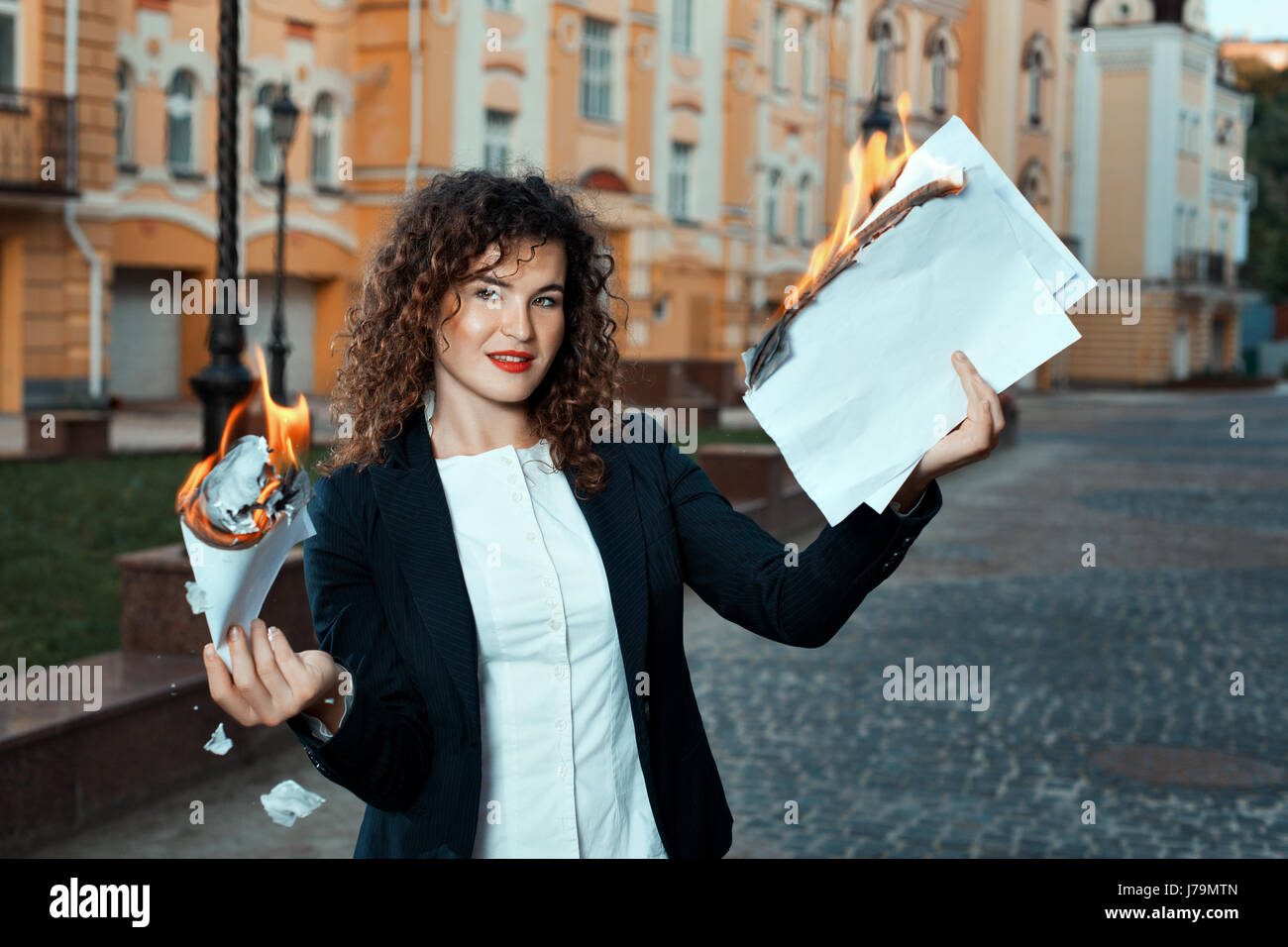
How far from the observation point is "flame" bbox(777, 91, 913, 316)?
2.08 metres

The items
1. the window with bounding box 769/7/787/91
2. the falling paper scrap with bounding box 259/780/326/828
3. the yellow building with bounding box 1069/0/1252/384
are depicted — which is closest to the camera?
the falling paper scrap with bounding box 259/780/326/828

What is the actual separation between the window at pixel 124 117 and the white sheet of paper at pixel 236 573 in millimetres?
25952

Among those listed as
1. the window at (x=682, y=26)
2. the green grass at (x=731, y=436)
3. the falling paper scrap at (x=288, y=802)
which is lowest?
the green grass at (x=731, y=436)

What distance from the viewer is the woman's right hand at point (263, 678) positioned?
2.02m

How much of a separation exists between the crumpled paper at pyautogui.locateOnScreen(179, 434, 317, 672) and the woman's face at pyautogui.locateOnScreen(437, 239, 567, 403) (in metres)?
0.45

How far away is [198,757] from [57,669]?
2.15 feet

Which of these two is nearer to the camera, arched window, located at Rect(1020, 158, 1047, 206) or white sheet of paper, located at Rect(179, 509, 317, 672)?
white sheet of paper, located at Rect(179, 509, 317, 672)

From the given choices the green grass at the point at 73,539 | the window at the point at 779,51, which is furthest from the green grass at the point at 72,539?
the window at the point at 779,51

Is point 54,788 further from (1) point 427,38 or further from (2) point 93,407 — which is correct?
(1) point 427,38

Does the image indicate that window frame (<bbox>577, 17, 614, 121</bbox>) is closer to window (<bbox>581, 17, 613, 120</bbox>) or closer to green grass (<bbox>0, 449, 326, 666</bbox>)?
window (<bbox>581, 17, 613, 120</bbox>)

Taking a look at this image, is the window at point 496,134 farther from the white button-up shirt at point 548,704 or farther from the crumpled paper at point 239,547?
the crumpled paper at point 239,547

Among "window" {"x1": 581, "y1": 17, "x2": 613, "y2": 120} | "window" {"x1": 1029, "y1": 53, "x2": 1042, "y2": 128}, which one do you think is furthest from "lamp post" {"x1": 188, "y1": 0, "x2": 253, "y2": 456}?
"window" {"x1": 1029, "y1": 53, "x2": 1042, "y2": 128}

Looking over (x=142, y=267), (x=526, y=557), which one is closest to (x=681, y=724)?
(x=526, y=557)
